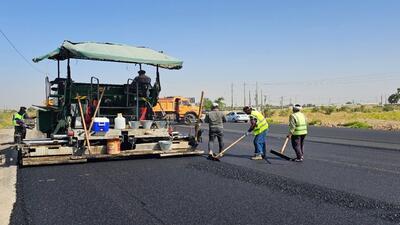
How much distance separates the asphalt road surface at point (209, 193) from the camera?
5.17 m

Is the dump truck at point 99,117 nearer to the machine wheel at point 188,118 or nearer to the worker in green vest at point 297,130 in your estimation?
the worker in green vest at point 297,130

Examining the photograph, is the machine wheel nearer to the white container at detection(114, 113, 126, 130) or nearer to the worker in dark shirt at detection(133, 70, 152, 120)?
the worker in dark shirt at detection(133, 70, 152, 120)

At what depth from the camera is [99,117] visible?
1044 centimetres

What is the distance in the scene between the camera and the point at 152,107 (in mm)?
11508

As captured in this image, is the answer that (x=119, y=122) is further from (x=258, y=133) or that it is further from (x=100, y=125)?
(x=258, y=133)

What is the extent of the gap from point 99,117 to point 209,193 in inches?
190

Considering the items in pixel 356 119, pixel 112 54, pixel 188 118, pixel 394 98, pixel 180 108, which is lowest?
pixel 356 119

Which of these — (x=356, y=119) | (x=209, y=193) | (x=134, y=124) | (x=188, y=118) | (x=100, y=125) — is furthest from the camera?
(x=356, y=119)

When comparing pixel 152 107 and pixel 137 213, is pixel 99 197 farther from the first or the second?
pixel 152 107

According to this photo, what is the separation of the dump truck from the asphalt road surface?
431mm

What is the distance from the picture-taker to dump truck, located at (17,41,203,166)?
32.2 feet

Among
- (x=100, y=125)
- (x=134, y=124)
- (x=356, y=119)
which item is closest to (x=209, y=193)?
(x=100, y=125)

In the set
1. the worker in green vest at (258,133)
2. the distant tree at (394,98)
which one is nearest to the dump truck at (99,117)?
the worker in green vest at (258,133)

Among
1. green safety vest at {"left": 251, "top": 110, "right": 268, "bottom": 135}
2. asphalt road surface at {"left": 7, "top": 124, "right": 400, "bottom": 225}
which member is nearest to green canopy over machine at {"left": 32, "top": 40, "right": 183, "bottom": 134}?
asphalt road surface at {"left": 7, "top": 124, "right": 400, "bottom": 225}
